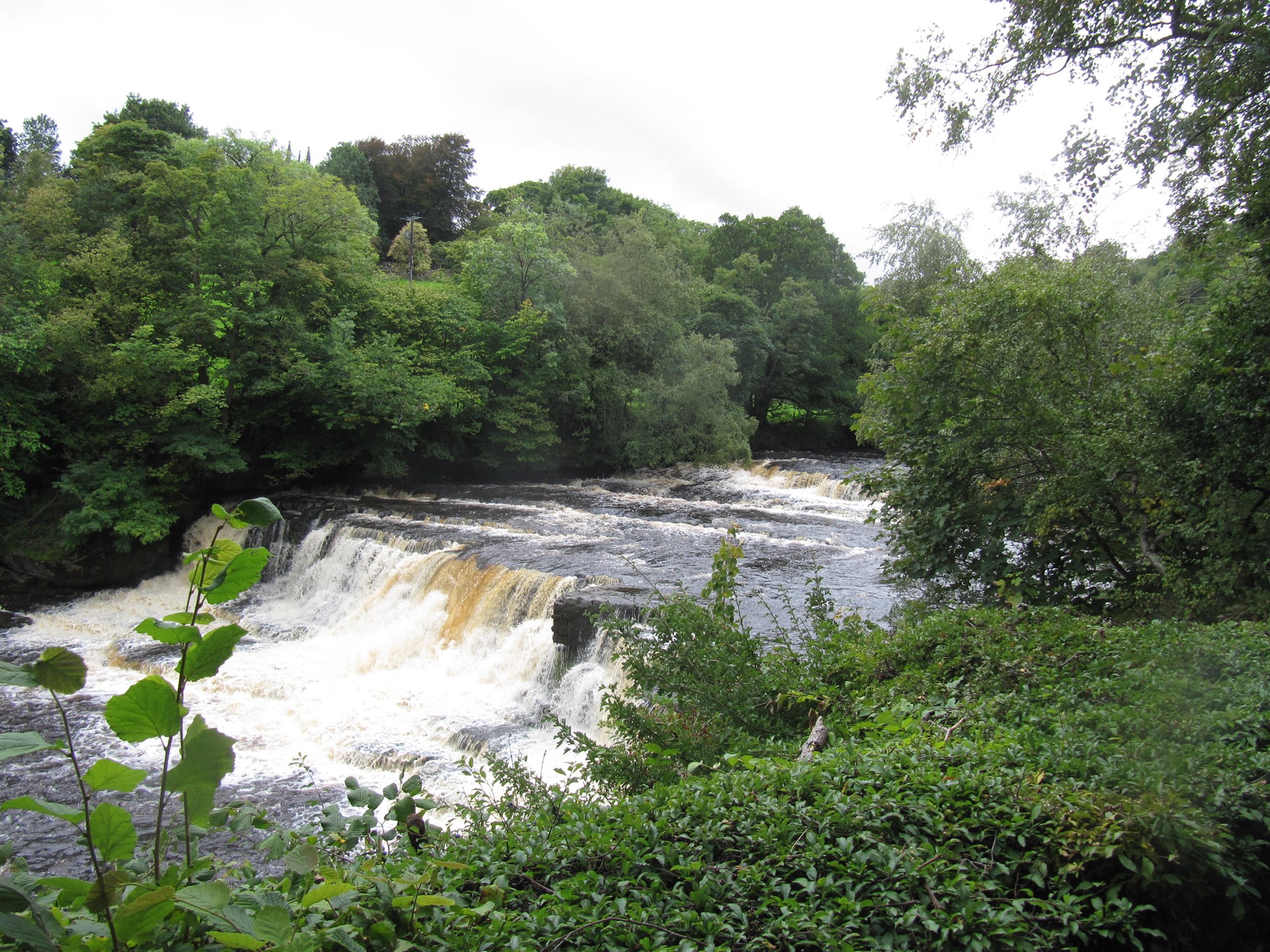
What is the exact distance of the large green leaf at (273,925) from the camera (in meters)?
1.31

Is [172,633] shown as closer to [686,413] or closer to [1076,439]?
[1076,439]

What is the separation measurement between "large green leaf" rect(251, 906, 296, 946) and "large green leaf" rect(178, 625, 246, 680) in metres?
0.45

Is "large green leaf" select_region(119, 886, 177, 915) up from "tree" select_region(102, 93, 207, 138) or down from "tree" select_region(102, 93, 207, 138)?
down

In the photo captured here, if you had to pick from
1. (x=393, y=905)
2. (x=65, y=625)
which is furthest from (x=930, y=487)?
(x=65, y=625)

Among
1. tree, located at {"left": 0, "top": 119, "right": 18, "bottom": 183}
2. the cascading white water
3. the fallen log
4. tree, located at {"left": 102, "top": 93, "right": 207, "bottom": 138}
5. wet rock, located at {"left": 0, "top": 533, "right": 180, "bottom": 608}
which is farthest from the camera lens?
tree, located at {"left": 0, "top": 119, "right": 18, "bottom": 183}

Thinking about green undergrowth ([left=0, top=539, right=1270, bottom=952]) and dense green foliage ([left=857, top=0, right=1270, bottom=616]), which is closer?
green undergrowth ([left=0, top=539, right=1270, bottom=952])

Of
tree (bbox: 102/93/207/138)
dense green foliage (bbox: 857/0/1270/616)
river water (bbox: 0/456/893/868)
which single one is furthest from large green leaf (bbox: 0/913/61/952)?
tree (bbox: 102/93/207/138)

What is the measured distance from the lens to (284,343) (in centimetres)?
1716

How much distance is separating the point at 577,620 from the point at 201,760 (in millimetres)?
8009

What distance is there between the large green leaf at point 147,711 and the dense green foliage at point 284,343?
15.4 m

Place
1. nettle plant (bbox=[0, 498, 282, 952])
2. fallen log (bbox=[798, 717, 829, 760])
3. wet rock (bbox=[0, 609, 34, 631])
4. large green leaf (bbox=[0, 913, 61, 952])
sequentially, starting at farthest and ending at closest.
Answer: wet rock (bbox=[0, 609, 34, 631]) → fallen log (bbox=[798, 717, 829, 760]) → nettle plant (bbox=[0, 498, 282, 952]) → large green leaf (bbox=[0, 913, 61, 952])

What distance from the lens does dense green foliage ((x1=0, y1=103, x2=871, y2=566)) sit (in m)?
14.7

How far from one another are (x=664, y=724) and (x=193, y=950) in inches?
132

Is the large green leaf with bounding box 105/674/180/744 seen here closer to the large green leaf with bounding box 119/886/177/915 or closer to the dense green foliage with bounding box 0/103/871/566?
the large green leaf with bounding box 119/886/177/915
